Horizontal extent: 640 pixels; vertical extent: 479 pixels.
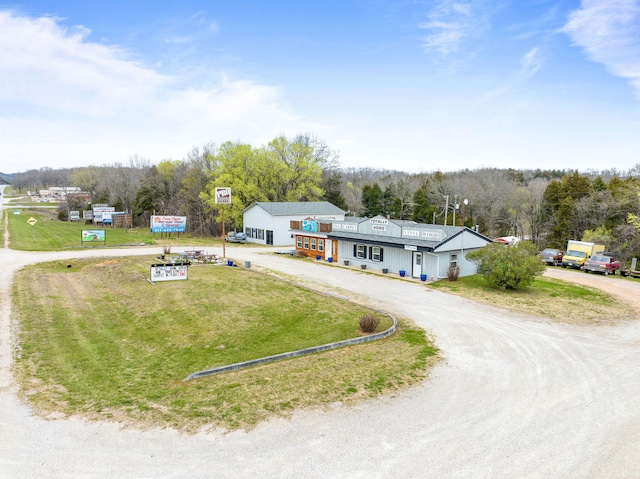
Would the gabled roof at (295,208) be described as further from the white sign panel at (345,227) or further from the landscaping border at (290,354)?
the landscaping border at (290,354)

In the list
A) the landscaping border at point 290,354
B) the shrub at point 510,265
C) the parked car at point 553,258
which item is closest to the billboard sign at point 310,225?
the shrub at point 510,265

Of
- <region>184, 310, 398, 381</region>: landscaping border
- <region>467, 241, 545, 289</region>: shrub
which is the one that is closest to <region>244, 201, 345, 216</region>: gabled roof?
<region>467, 241, 545, 289</region>: shrub

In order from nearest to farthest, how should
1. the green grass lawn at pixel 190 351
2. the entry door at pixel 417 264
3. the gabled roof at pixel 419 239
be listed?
the green grass lawn at pixel 190 351 → the gabled roof at pixel 419 239 → the entry door at pixel 417 264

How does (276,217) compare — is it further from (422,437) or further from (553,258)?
(422,437)

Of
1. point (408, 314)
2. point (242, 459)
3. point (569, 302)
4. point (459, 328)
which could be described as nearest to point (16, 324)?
point (242, 459)

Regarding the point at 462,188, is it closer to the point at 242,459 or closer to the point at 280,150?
the point at 280,150

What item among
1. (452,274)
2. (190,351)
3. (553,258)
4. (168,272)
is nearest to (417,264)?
(452,274)

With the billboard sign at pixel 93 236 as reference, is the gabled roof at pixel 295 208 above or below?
above
